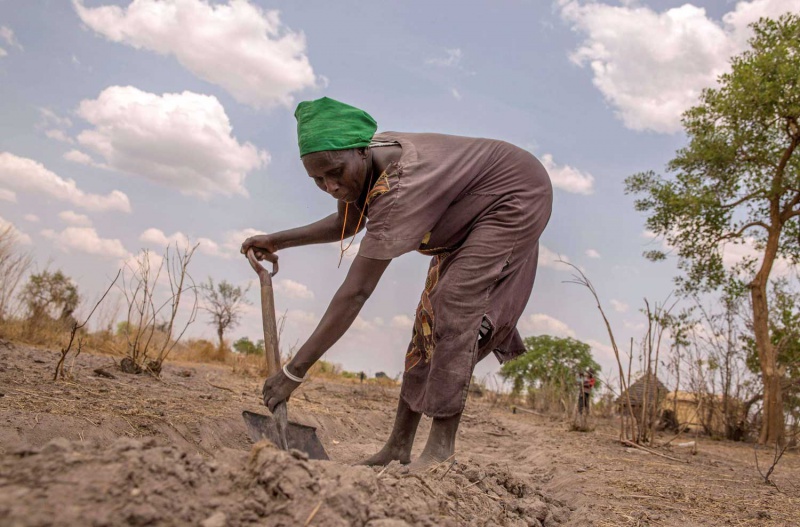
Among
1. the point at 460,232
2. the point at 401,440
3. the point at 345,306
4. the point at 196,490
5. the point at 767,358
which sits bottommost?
the point at 196,490

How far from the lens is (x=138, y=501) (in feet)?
4.26

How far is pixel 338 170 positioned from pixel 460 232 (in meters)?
0.61

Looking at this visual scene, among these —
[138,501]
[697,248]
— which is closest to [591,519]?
[138,501]

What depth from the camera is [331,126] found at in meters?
2.43

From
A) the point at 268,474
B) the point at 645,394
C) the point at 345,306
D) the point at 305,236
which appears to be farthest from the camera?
the point at 645,394

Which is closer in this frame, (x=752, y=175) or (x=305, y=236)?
(x=305, y=236)

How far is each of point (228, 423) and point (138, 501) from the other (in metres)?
2.54

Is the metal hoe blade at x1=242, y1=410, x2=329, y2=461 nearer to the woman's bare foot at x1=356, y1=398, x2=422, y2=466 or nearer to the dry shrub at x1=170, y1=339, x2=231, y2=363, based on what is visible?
the woman's bare foot at x1=356, y1=398, x2=422, y2=466

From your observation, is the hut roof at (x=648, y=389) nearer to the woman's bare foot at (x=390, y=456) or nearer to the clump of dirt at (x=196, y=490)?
the woman's bare foot at (x=390, y=456)

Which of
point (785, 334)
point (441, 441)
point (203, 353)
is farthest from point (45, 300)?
point (785, 334)

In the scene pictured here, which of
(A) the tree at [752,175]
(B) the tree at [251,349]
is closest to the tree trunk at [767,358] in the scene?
(A) the tree at [752,175]

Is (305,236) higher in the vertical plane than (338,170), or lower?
lower

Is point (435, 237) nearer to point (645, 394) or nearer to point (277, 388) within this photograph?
point (277, 388)

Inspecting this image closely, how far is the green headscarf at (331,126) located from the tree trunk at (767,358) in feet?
31.6
